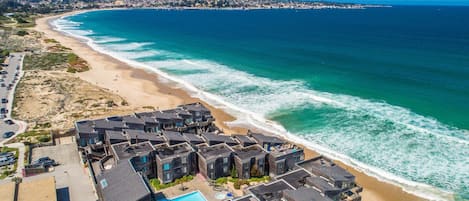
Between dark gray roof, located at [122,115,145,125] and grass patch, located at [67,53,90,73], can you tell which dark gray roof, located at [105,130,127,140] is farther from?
grass patch, located at [67,53,90,73]

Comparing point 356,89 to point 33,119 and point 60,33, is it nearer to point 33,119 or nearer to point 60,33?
point 33,119

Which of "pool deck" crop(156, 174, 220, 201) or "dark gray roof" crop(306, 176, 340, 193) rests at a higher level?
"dark gray roof" crop(306, 176, 340, 193)

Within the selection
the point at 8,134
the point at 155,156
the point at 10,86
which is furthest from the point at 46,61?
the point at 155,156

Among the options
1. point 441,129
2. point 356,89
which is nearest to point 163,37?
point 356,89

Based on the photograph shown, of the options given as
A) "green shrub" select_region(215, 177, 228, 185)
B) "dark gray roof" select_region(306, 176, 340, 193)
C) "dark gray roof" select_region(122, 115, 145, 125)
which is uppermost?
"dark gray roof" select_region(122, 115, 145, 125)

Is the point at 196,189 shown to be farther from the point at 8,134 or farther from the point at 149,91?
the point at 149,91

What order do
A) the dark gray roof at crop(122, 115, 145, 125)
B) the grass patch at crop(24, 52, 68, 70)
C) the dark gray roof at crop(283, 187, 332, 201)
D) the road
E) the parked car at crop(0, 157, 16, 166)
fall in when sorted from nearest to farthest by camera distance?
the dark gray roof at crop(283, 187, 332, 201) → the parked car at crop(0, 157, 16, 166) → the dark gray roof at crop(122, 115, 145, 125) → the road → the grass patch at crop(24, 52, 68, 70)

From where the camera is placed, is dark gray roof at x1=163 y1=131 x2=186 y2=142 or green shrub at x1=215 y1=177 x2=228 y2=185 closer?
green shrub at x1=215 y1=177 x2=228 y2=185

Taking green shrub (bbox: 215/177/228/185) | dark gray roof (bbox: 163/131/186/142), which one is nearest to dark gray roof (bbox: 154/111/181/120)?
dark gray roof (bbox: 163/131/186/142)
